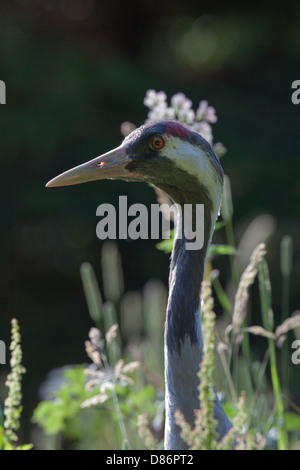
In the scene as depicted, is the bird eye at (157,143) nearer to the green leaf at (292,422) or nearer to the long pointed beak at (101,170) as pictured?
the long pointed beak at (101,170)

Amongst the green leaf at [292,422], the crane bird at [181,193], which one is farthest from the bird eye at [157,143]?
the green leaf at [292,422]

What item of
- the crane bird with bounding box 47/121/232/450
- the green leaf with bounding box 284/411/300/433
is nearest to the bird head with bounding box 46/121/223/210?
the crane bird with bounding box 47/121/232/450

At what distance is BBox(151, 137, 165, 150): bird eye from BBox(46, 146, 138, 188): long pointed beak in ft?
0.24

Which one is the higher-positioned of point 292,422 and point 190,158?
point 190,158

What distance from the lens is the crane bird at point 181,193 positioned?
198 cm

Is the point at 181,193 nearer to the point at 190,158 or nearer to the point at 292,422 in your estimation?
the point at 190,158

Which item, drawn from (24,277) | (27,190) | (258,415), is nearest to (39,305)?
(24,277)

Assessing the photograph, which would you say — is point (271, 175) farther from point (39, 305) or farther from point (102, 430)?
point (102, 430)

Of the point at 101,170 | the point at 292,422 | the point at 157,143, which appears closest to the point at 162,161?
the point at 157,143

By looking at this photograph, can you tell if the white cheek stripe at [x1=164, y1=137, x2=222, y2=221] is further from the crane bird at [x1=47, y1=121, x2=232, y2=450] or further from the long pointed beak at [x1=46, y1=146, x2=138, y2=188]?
the long pointed beak at [x1=46, y1=146, x2=138, y2=188]

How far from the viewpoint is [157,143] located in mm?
2012

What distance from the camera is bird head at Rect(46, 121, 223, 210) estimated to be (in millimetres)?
2000

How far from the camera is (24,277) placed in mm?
8852

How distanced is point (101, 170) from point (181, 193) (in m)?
0.22
